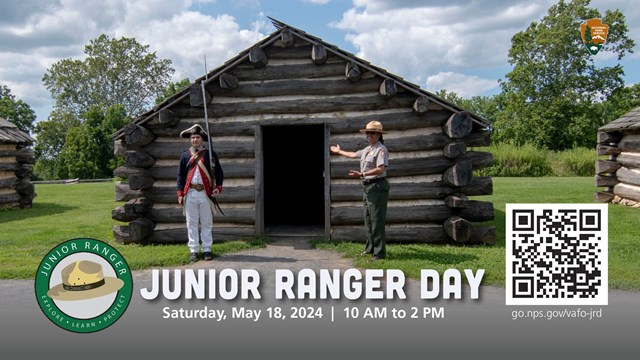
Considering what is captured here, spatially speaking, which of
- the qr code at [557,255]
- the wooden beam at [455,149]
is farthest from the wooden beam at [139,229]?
the qr code at [557,255]

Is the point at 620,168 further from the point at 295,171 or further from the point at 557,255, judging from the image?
the point at 557,255

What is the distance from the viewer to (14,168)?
16.1 m

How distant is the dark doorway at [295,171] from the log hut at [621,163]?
8.57 meters

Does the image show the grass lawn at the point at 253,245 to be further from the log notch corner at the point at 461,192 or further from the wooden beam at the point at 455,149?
the wooden beam at the point at 455,149

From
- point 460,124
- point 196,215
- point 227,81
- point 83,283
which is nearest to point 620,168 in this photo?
point 460,124

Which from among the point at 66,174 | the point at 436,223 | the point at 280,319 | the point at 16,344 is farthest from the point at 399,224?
the point at 66,174

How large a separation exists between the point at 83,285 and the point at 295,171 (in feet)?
33.3

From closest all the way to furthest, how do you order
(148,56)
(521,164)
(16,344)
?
(16,344)
(521,164)
(148,56)

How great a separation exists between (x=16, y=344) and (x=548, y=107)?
40489mm

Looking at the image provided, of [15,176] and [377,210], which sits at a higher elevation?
[15,176]

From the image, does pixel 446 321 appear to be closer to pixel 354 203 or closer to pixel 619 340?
pixel 619 340

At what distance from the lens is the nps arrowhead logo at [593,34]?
3419 centimetres

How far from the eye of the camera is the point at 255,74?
9352 mm

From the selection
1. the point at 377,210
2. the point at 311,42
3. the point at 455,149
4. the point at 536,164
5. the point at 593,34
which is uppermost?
the point at 593,34
